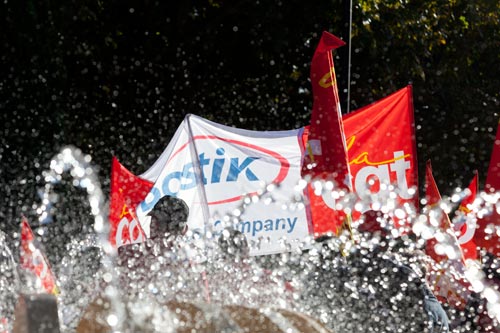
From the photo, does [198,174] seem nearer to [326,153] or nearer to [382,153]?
[326,153]

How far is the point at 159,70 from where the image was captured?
15492mm

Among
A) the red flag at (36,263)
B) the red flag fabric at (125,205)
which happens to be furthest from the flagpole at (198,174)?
the red flag at (36,263)

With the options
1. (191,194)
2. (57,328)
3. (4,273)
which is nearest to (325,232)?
(191,194)

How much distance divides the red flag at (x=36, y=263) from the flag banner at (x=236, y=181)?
3.87ft

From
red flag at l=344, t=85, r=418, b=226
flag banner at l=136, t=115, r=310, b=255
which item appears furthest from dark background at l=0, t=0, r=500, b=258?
flag banner at l=136, t=115, r=310, b=255

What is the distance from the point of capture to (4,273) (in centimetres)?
694

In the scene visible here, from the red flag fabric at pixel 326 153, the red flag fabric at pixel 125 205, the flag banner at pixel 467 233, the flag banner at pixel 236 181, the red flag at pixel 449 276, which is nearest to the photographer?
the red flag fabric at pixel 125 205

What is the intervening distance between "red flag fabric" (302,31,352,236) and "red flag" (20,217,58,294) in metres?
2.08

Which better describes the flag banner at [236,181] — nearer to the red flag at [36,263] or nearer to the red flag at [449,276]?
the red flag at [449,276]

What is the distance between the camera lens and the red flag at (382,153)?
979 cm

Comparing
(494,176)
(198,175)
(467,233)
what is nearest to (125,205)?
(198,175)

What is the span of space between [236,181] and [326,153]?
0.76 metres

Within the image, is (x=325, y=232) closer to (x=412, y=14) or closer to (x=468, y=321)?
(x=468, y=321)

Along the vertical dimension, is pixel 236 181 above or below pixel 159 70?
below
